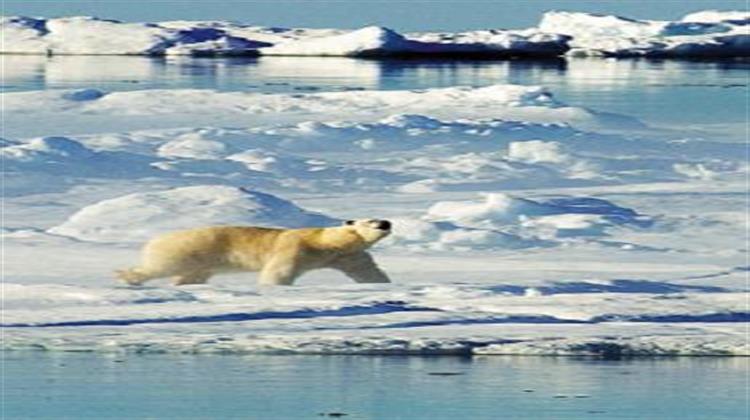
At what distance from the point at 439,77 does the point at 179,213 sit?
8634mm

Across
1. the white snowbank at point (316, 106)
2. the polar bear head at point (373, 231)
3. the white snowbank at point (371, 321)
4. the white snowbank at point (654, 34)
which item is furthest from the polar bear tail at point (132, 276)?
the white snowbank at point (654, 34)

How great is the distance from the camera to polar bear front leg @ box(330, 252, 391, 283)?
7758 mm

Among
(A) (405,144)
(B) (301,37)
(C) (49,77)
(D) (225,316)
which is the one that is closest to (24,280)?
(D) (225,316)

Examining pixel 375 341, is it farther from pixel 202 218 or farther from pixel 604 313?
pixel 202 218

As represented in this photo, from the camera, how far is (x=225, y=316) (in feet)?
22.3

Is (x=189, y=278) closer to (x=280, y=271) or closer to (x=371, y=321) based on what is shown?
(x=280, y=271)

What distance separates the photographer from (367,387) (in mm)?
5852

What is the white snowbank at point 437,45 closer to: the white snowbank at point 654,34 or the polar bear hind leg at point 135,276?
the white snowbank at point 654,34

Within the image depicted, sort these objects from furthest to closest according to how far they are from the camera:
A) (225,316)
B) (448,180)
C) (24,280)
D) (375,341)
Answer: (448,180) → (24,280) → (225,316) → (375,341)

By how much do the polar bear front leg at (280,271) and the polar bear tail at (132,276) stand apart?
38cm

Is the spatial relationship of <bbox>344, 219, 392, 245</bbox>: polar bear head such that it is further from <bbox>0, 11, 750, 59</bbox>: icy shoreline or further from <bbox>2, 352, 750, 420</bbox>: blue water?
<bbox>0, 11, 750, 59</bbox>: icy shoreline

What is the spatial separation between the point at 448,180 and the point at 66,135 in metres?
2.41

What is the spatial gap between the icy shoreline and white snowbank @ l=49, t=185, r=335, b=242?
35.6 ft

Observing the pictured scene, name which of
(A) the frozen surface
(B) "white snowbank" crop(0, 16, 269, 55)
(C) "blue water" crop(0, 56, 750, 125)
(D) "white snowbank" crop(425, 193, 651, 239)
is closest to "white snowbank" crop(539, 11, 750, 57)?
(C) "blue water" crop(0, 56, 750, 125)
